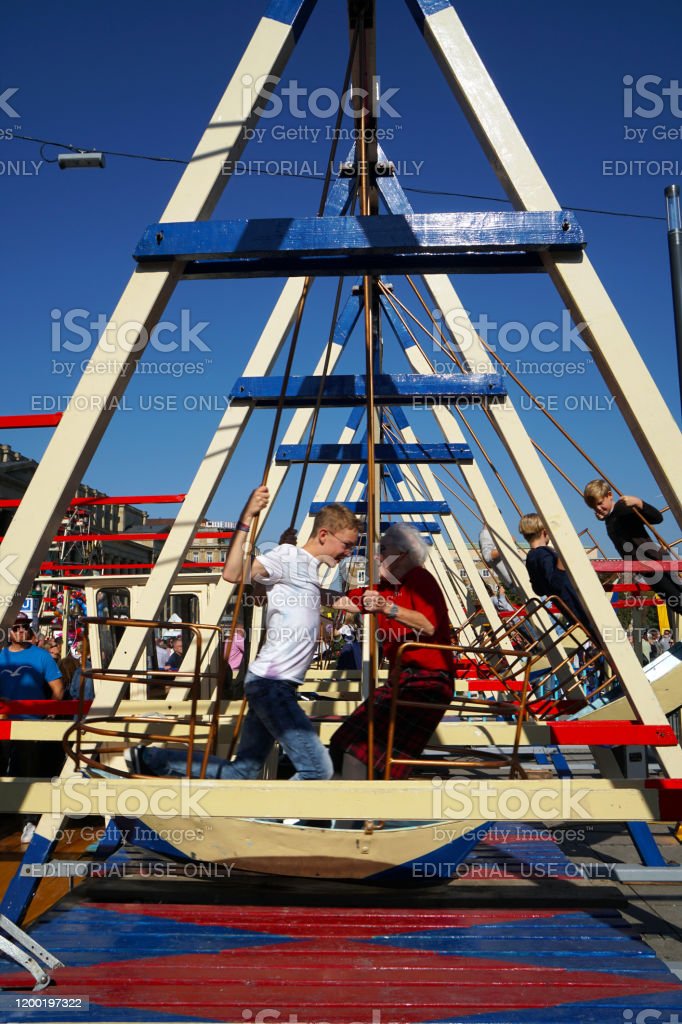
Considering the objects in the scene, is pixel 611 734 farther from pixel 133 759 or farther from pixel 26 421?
pixel 26 421

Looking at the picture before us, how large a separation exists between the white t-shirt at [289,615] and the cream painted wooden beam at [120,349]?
1.08m

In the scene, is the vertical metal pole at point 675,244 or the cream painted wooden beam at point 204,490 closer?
the cream painted wooden beam at point 204,490

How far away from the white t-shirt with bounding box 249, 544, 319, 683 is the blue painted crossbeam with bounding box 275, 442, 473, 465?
4.98m

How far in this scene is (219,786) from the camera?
382cm

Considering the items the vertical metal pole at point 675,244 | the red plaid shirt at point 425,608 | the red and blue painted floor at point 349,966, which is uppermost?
the vertical metal pole at point 675,244

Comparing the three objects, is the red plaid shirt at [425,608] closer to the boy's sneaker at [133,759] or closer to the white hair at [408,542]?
the white hair at [408,542]

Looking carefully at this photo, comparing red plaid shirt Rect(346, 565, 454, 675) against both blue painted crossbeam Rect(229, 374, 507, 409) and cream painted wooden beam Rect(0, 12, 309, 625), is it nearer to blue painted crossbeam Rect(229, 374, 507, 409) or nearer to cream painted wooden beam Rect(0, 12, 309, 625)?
cream painted wooden beam Rect(0, 12, 309, 625)

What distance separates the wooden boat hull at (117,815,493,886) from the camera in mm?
4516

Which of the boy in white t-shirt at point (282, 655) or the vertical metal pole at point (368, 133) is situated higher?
the vertical metal pole at point (368, 133)

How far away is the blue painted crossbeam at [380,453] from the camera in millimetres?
10008

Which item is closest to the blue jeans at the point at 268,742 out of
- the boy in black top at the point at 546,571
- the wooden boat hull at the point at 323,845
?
the wooden boat hull at the point at 323,845

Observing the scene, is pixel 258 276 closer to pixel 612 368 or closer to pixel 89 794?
pixel 612 368

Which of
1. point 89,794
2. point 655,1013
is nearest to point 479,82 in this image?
point 89,794

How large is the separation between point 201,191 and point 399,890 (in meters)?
4.11
